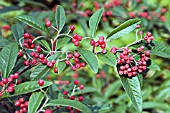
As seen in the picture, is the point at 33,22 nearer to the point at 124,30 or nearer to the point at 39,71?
the point at 39,71

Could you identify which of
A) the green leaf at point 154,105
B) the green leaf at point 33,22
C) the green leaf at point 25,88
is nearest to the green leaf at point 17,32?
the green leaf at point 33,22

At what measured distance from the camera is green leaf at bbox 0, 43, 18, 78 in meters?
1.26

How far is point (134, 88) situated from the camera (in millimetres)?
1279

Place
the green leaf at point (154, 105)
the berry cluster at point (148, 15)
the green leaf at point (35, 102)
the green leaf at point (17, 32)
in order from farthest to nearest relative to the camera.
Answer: the berry cluster at point (148, 15)
the green leaf at point (154, 105)
the green leaf at point (17, 32)
the green leaf at point (35, 102)

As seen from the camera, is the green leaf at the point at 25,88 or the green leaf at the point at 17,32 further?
the green leaf at the point at 17,32

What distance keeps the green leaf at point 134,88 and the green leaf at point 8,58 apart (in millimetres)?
382

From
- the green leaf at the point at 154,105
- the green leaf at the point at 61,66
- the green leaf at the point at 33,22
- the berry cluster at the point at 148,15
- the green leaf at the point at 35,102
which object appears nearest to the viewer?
the green leaf at the point at 35,102

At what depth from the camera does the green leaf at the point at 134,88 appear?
1.26m

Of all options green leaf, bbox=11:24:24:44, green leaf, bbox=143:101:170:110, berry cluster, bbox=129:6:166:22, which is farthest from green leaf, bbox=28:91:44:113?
berry cluster, bbox=129:6:166:22

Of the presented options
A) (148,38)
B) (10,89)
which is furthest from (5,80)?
(148,38)

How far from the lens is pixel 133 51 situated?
131cm

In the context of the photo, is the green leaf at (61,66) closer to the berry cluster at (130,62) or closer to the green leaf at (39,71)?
the green leaf at (39,71)

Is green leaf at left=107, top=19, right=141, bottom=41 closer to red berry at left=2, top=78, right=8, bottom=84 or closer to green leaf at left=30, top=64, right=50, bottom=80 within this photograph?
green leaf at left=30, top=64, right=50, bottom=80

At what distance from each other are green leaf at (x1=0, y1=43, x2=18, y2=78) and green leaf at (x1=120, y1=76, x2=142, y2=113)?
1.25ft
